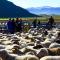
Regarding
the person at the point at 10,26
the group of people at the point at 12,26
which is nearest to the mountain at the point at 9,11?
the group of people at the point at 12,26

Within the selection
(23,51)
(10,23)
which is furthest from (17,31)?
(23,51)

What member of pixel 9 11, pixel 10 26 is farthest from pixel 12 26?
pixel 9 11

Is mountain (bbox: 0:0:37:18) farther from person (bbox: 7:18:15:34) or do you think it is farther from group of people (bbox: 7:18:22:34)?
person (bbox: 7:18:15:34)

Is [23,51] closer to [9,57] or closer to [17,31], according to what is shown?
[9,57]

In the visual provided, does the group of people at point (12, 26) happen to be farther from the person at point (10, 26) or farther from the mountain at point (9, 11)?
the mountain at point (9, 11)

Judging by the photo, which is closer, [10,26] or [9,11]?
[10,26]

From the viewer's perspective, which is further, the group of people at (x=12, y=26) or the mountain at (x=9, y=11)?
the mountain at (x=9, y=11)

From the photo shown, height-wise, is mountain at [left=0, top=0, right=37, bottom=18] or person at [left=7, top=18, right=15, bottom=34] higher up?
person at [left=7, top=18, right=15, bottom=34]

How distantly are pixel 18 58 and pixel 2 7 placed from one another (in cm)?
10681

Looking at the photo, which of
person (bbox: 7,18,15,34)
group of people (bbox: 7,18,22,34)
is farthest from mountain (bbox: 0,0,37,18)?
person (bbox: 7,18,15,34)

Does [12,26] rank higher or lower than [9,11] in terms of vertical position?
higher

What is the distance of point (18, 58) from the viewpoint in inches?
440

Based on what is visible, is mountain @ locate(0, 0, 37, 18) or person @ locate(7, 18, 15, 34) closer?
person @ locate(7, 18, 15, 34)

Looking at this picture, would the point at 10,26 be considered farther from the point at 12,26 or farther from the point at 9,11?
the point at 9,11
